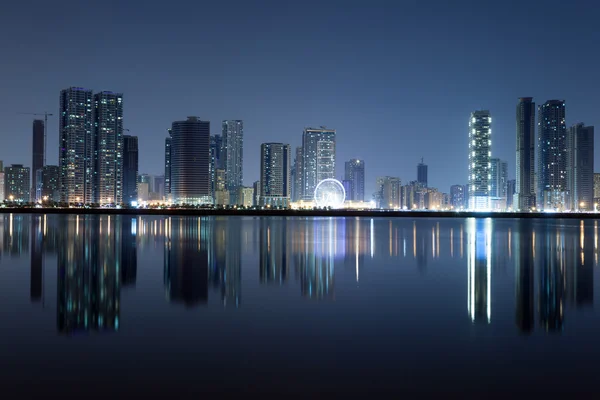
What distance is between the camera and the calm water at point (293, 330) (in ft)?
29.7

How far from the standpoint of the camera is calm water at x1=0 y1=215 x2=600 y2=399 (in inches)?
356

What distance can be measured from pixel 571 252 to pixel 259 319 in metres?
31.7

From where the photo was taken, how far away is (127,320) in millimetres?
13953

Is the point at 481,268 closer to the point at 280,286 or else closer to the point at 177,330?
the point at 280,286

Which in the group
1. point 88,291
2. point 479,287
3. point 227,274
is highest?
point 88,291

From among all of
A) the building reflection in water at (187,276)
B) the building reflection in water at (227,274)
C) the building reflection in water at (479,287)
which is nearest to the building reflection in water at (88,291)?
the building reflection in water at (187,276)

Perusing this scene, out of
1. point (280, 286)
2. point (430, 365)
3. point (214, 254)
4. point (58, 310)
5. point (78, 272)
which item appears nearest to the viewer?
point (430, 365)

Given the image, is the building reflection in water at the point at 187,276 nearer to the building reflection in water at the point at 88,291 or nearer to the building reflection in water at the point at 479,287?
the building reflection in water at the point at 88,291

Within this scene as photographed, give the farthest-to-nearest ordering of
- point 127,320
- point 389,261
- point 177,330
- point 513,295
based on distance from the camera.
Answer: point 389,261 → point 513,295 → point 127,320 → point 177,330

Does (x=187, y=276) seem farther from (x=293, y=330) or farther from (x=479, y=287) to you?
(x=479, y=287)

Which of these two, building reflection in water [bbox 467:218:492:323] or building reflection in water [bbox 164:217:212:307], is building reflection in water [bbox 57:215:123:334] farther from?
building reflection in water [bbox 467:218:492:323]

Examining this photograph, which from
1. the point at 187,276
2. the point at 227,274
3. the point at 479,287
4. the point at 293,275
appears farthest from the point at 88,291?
the point at 479,287

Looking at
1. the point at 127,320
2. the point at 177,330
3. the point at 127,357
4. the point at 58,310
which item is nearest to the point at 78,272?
the point at 58,310

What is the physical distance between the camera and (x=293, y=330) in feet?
42.5
